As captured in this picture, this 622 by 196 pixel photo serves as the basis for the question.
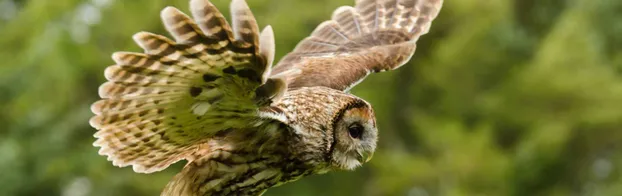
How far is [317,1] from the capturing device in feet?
59.3

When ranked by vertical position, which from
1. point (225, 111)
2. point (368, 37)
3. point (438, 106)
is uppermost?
point (438, 106)

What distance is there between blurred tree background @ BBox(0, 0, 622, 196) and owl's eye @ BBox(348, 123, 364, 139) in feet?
39.0

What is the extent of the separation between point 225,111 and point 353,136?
0.64 metres

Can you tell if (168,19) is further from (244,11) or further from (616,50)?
(616,50)

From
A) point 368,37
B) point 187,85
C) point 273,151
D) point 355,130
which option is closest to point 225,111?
point 187,85

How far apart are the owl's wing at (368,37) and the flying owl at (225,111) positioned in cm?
13

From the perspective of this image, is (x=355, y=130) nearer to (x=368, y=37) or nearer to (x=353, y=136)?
(x=353, y=136)

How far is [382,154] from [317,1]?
99.7 inches

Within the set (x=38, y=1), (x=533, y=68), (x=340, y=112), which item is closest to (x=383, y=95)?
(x=533, y=68)

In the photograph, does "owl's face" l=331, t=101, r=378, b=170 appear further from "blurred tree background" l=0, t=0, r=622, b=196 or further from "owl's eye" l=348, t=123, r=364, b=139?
"blurred tree background" l=0, t=0, r=622, b=196

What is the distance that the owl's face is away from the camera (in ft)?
14.4

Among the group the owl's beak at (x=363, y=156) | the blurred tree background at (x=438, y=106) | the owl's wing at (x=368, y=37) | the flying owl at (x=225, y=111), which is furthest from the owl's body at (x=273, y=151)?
the blurred tree background at (x=438, y=106)

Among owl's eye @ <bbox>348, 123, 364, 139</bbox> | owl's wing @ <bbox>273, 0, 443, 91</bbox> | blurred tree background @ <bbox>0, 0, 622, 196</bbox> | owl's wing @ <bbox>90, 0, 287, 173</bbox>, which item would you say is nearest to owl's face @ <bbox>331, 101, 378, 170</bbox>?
owl's eye @ <bbox>348, 123, 364, 139</bbox>

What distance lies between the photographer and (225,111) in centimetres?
405
